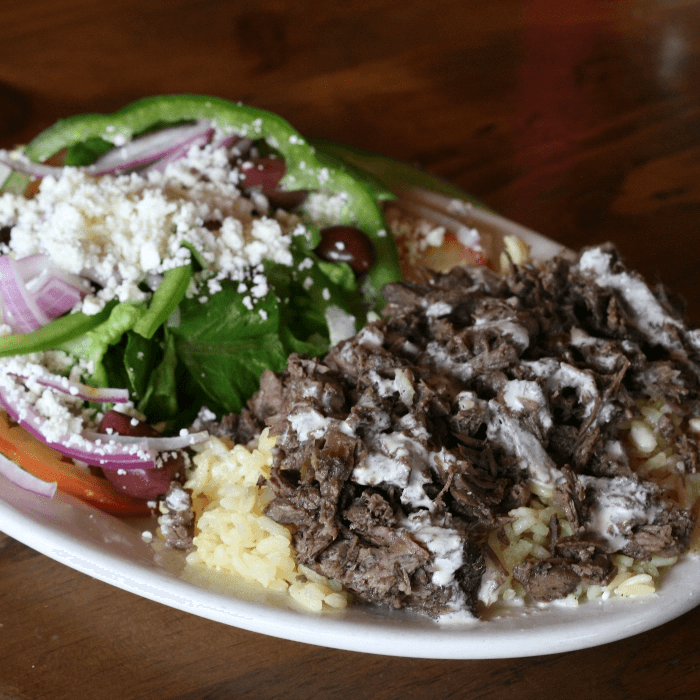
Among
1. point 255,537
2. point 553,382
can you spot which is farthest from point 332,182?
point 255,537

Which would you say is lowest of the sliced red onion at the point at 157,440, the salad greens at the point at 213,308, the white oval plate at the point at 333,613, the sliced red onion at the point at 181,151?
the white oval plate at the point at 333,613

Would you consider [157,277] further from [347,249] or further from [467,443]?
[467,443]

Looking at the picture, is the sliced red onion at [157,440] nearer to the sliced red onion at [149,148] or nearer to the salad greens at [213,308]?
the salad greens at [213,308]

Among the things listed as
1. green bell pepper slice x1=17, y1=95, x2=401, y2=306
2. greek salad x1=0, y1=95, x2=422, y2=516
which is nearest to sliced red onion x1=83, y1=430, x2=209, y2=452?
greek salad x1=0, y1=95, x2=422, y2=516

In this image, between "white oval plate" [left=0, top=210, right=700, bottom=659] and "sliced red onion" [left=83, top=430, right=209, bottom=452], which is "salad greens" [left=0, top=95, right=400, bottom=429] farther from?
"white oval plate" [left=0, top=210, right=700, bottom=659]

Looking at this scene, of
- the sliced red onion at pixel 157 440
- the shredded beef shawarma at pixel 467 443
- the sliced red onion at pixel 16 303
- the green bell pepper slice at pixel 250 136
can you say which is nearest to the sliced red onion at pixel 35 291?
the sliced red onion at pixel 16 303

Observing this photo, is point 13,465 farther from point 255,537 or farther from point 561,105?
point 561,105

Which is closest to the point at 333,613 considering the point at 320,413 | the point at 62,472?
the point at 320,413
